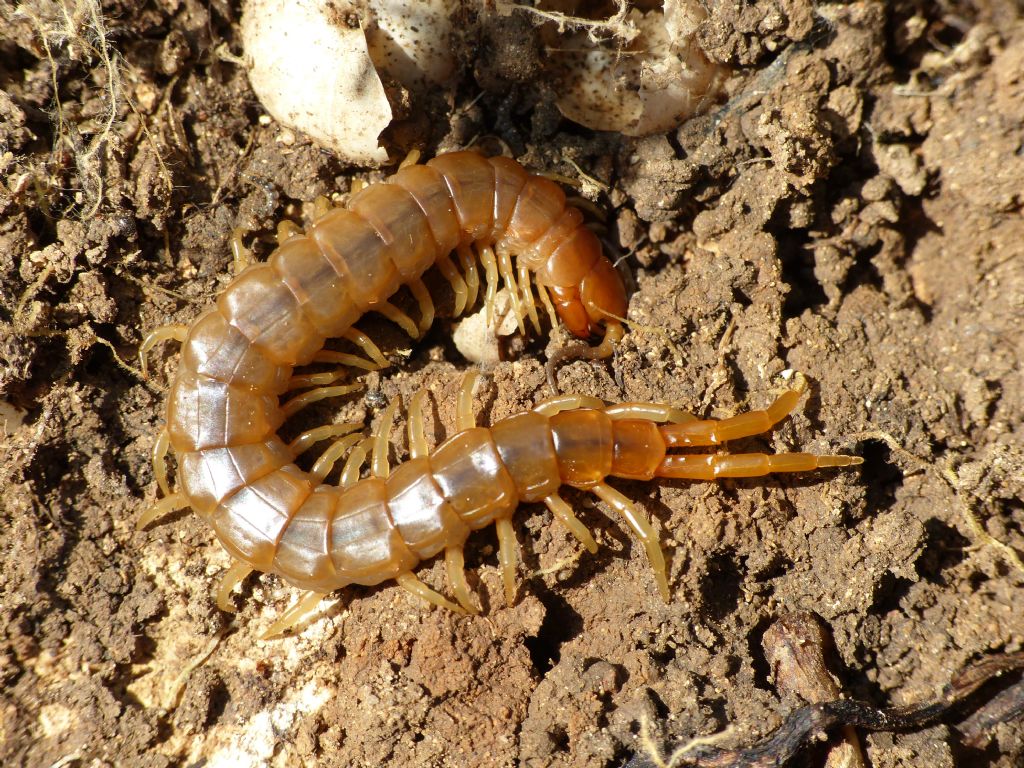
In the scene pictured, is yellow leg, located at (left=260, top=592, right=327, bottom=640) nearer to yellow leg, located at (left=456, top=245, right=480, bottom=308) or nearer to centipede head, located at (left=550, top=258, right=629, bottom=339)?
yellow leg, located at (left=456, top=245, right=480, bottom=308)

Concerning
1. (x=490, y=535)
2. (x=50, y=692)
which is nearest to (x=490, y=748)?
(x=490, y=535)

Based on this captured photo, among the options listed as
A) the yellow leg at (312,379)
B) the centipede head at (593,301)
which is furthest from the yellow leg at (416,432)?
the centipede head at (593,301)

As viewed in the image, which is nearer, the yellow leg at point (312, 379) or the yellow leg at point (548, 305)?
the yellow leg at point (312, 379)

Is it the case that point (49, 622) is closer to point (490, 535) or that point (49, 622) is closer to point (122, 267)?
point (122, 267)

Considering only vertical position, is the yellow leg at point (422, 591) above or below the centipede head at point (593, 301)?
below

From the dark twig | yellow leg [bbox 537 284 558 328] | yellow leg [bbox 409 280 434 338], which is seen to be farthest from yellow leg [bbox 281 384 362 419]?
the dark twig

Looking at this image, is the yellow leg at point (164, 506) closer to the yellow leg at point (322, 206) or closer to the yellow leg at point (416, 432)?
the yellow leg at point (416, 432)

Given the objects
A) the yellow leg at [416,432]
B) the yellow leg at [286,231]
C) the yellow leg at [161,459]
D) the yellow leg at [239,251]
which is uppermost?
the yellow leg at [286,231]
